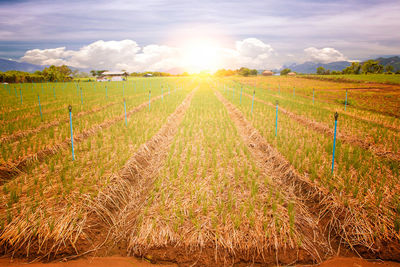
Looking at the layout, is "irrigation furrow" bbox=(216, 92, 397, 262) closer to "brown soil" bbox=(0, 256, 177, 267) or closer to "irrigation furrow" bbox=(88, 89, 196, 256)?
"brown soil" bbox=(0, 256, 177, 267)

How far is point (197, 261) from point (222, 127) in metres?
8.18

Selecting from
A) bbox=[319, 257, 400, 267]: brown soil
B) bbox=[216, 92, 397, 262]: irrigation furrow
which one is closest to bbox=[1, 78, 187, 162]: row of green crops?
bbox=[216, 92, 397, 262]: irrigation furrow

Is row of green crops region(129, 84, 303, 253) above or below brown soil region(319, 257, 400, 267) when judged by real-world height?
above

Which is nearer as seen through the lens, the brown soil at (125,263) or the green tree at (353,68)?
the brown soil at (125,263)

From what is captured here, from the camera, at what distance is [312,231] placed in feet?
13.1

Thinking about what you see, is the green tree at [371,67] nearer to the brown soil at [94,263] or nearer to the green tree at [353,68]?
the green tree at [353,68]

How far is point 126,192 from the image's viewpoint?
529cm

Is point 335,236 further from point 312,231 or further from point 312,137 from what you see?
point 312,137

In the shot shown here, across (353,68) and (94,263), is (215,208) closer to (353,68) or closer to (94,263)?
(94,263)

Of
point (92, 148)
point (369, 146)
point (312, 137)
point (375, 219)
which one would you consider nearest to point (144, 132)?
point (92, 148)

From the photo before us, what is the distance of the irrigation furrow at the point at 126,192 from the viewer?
4.21m

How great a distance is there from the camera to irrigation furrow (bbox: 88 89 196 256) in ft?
13.8

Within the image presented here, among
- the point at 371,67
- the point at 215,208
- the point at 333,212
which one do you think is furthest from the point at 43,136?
the point at 371,67

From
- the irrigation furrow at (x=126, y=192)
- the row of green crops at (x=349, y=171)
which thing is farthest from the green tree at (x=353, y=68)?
the irrigation furrow at (x=126, y=192)
